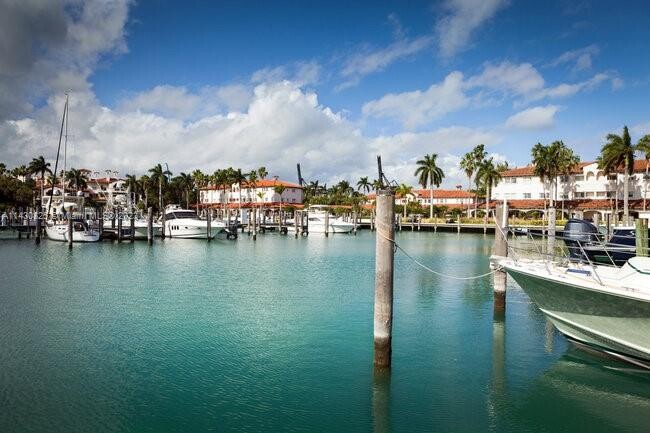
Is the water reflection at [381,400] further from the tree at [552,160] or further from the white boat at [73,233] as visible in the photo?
the tree at [552,160]

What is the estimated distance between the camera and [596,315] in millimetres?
11859

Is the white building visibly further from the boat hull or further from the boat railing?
the boat hull

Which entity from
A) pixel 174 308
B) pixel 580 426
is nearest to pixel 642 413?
pixel 580 426

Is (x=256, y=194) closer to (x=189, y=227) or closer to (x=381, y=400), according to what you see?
(x=189, y=227)

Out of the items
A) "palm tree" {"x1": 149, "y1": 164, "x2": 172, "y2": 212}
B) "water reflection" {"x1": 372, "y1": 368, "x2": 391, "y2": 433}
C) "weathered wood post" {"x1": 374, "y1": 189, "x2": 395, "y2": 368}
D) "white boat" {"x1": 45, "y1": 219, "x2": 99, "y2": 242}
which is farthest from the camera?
"palm tree" {"x1": 149, "y1": 164, "x2": 172, "y2": 212}

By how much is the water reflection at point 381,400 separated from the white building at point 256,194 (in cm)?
10899

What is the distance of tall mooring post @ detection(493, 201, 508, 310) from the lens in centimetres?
1539

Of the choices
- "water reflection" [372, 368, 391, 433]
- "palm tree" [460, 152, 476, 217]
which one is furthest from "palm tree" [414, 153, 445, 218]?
"water reflection" [372, 368, 391, 433]

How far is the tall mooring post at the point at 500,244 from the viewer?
1539cm

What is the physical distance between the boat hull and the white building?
357 feet

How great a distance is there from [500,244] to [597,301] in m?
5.00

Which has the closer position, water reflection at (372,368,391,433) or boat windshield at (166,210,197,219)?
water reflection at (372,368,391,433)

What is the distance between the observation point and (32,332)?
16.1 m

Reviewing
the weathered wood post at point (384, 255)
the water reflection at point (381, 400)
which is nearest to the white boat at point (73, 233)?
the water reflection at point (381, 400)
